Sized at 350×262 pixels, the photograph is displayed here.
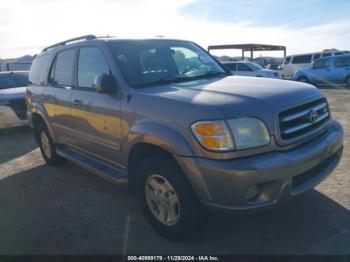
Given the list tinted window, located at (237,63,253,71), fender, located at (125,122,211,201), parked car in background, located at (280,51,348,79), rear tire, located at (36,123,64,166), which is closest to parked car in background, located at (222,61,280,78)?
tinted window, located at (237,63,253,71)

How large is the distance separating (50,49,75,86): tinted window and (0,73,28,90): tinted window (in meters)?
5.57

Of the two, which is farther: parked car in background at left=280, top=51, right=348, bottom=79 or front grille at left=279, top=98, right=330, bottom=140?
parked car in background at left=280, top=51, right=348, bottom=79

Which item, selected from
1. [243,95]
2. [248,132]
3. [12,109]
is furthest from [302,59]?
[248,132]

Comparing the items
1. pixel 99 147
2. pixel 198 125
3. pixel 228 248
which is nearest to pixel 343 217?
pixel 228 248

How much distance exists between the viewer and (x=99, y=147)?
3.95m

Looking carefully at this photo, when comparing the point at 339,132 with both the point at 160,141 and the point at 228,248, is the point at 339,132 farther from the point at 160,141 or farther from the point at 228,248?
the point at 160,141

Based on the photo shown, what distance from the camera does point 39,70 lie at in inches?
227

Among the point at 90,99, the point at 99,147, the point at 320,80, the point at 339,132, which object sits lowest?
the point at 320,80

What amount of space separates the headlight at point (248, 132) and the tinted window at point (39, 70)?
3.95 meters

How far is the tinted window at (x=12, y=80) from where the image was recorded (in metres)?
9.80

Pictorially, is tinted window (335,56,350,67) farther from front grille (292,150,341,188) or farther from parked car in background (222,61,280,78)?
front grille (292,150,341,188)

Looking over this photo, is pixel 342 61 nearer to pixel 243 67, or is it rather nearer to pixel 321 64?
pixel 321 64

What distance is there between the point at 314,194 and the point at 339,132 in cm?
89

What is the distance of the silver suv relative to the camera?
8.50ft
